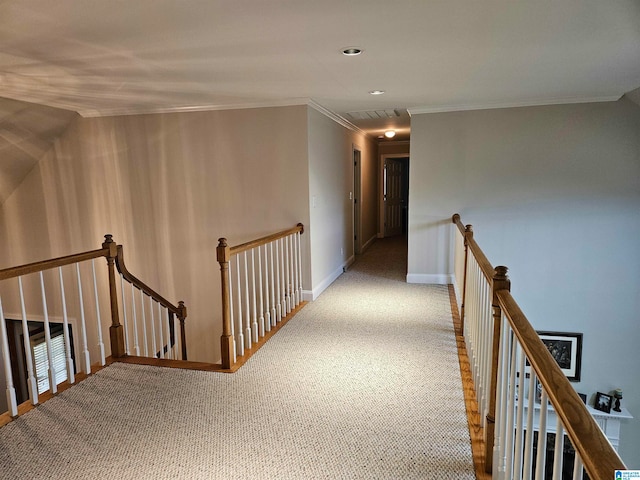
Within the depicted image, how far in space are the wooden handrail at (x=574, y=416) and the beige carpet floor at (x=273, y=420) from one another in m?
0.99

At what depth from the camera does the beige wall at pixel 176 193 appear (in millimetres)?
4473

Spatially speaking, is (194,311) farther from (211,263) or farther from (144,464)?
(144,464)

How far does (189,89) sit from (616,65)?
135 inches

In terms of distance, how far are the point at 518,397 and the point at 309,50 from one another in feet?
7.46

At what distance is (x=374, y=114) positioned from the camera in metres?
5.38

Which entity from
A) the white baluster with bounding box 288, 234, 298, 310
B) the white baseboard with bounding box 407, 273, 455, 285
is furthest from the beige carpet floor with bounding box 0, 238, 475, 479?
the white baseboard with bounding box 407, 273, 455, 285

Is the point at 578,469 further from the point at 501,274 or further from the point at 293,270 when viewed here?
the point at 293,270

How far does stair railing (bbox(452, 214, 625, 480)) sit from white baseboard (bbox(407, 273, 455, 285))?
2436 millimetres

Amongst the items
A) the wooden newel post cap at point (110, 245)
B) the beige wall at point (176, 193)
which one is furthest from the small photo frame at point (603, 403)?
the wooden newel post cap at point (110, 245)

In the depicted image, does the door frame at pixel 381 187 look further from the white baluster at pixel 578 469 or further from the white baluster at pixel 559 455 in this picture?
the white baluster at pixel 578 469

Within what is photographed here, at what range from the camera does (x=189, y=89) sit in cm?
367

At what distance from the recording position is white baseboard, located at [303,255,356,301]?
180 inches

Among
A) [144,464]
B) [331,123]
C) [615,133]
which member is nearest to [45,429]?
[144,464]

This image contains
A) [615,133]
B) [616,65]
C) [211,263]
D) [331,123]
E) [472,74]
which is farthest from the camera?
[331,123]
